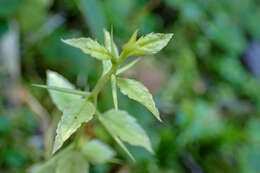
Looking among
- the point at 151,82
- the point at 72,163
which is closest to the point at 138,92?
the point at 72,163

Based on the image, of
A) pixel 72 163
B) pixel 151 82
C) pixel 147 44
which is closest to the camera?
pixel 147 44

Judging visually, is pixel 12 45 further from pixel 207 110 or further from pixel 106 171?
pixel 207 110

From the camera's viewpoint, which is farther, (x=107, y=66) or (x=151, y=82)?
(x=151, y=82)

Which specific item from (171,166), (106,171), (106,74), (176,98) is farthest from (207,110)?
(106,74)

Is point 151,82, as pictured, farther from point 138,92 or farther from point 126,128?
point 138,92

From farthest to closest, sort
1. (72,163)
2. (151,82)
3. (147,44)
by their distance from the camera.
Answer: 1. (151,82)
2. (72,163)
3. (147,44)

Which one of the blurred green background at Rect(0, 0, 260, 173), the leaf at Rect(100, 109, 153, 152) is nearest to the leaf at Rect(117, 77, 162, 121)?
the leaf at Rect(100, 109, 153, 152)
